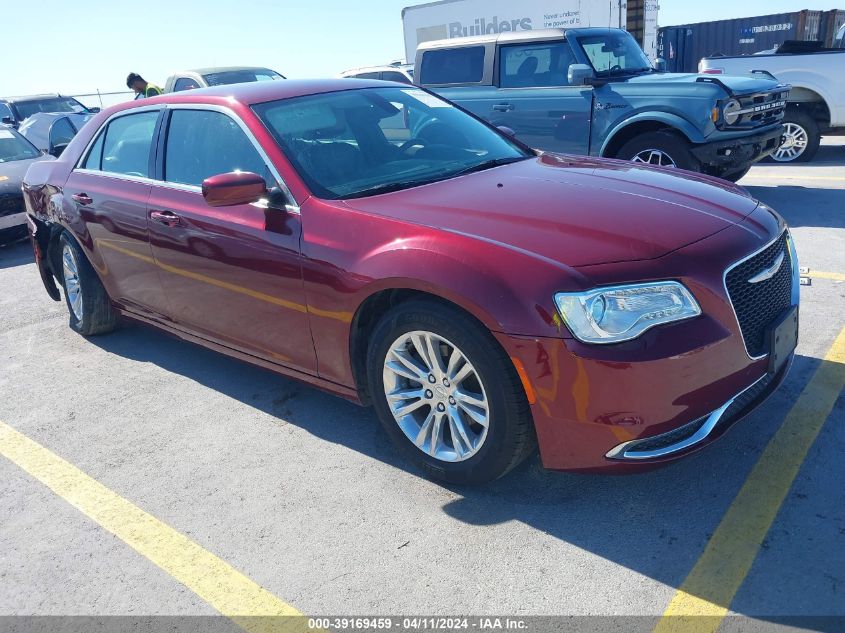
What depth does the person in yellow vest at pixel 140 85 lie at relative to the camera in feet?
32.6

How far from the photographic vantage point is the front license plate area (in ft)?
9.27

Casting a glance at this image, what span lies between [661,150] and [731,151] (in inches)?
25.6

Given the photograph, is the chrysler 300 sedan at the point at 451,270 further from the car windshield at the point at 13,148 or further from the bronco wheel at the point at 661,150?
the car windshield at the point at 13,148

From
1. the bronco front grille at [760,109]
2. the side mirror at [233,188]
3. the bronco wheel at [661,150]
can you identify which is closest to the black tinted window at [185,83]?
the bronco wheel at [661,150]

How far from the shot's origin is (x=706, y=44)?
23.5m

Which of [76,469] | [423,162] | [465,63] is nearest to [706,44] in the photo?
[465,63]

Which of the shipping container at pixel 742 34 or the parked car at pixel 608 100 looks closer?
the parked car at pixel 608 100

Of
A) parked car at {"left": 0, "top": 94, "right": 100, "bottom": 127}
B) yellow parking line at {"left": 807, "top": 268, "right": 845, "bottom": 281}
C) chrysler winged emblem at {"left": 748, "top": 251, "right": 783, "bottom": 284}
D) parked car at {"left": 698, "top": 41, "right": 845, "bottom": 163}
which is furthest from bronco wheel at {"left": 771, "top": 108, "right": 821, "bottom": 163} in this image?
parked car at {"left": 0, "top": 94, "right": 100, "bottom": 127}

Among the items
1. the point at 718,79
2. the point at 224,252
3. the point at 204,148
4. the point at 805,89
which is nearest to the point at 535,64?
the point at 718,79

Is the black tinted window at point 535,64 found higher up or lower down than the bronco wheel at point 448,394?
higher up

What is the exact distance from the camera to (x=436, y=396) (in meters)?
3.05

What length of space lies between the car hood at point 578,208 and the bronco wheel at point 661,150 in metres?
3.72

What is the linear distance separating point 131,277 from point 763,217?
3.53 meters

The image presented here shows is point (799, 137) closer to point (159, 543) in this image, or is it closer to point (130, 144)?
point (130, 144)
